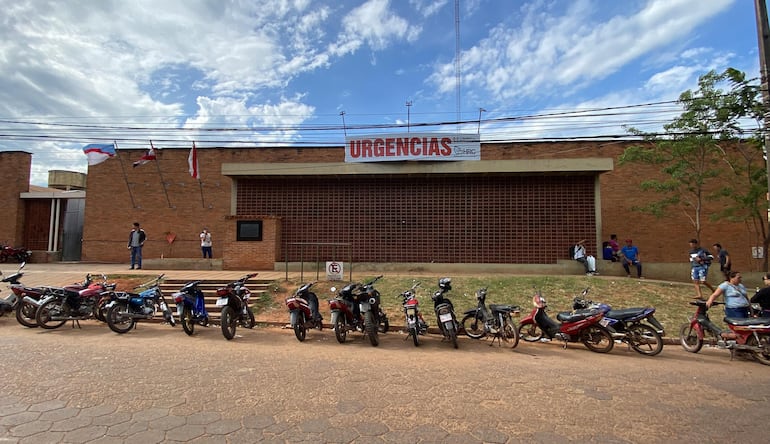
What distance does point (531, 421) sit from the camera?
3.88 metres

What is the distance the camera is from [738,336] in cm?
647

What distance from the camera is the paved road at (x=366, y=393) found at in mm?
3609

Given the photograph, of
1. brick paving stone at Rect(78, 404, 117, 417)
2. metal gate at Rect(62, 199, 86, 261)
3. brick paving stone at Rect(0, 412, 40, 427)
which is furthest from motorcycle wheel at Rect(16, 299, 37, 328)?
metal gate at Rect(62, 199, 86, 261)

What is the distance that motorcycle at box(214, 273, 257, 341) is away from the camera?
7.50m

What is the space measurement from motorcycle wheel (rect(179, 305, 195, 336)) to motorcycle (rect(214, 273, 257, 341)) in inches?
25.2

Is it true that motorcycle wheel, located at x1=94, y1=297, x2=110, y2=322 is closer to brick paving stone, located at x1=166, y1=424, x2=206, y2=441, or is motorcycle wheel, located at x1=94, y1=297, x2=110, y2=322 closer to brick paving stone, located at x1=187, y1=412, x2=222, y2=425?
brick paving stone, located at x1=187, y1=412, x2=222, y2=425

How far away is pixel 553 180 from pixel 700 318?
893 cm

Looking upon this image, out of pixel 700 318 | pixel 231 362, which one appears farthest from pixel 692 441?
pixel 231 362

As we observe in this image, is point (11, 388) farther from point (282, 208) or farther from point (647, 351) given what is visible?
point (282, 208)

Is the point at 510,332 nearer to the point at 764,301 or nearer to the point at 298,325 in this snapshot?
the point at 298,325

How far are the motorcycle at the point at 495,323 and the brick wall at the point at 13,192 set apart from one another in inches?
996

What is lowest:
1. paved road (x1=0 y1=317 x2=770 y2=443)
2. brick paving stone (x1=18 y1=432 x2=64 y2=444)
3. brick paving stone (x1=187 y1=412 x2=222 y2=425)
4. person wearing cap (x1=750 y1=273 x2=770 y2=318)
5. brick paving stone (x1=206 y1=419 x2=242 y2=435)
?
paved road (x1=0 y1=317 x2=770 y2=443)

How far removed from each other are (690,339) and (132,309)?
34.7ft

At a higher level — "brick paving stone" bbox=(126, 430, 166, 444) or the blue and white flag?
the blue and white flag
